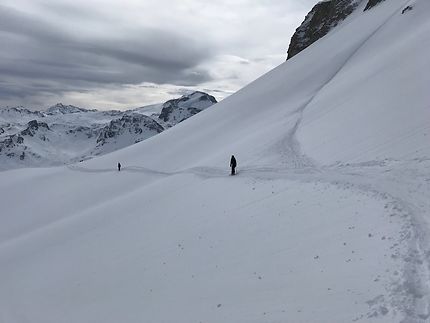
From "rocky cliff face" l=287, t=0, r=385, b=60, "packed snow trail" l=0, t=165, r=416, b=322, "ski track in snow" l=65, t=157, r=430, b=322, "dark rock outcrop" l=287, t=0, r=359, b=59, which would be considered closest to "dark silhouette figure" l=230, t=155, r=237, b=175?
"ski track in snow" l=65, t=157, r=430, b=322

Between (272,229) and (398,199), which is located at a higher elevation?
(398,199)

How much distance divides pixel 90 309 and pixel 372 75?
3207 cm

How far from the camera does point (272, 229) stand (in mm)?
16875

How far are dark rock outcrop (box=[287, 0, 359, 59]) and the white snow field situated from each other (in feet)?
156

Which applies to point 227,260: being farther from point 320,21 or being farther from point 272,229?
point 320,21

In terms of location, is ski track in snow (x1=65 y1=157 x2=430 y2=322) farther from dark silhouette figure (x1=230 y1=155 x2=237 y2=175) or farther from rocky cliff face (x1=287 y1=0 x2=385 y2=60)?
rocky cliff face (x1=287 y1=0 x2=385 y2=60)

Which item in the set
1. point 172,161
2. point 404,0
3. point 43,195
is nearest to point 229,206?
point 172,161

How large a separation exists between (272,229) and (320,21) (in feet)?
313

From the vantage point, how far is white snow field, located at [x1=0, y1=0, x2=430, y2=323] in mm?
11445

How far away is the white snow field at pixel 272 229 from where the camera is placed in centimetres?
1145

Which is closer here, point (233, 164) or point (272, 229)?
point (272, 229)

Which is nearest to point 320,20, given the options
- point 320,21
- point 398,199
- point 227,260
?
point 320,21

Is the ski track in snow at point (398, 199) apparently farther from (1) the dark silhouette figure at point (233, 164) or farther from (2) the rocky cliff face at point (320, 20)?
(2) the rocky cliff face at point (320, 20)

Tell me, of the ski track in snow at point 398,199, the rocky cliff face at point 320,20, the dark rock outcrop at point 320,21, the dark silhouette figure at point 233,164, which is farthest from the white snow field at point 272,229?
the dark rock outcrop at point 320,21
